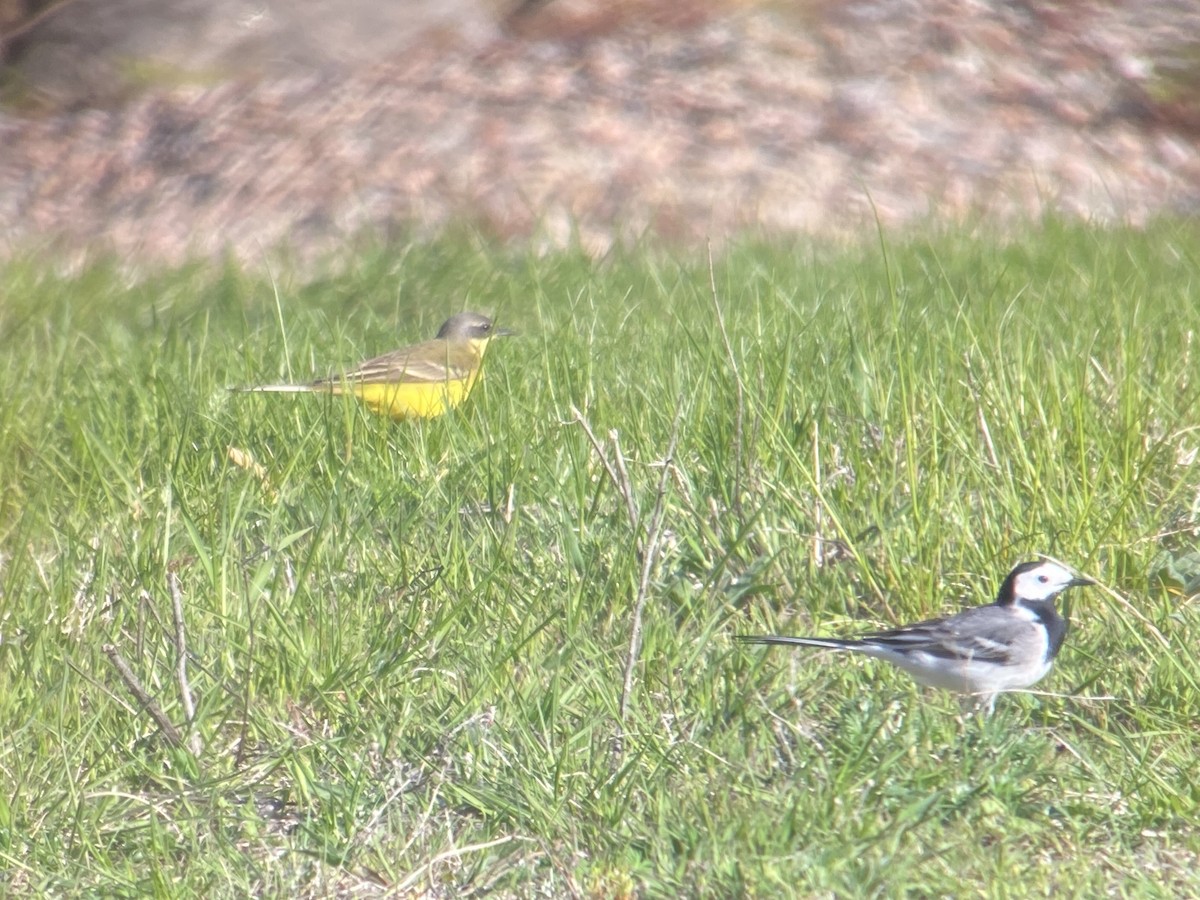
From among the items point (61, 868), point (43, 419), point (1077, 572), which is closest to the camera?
point (61, 868)

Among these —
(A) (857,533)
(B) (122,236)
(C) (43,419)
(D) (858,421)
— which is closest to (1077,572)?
(A) (857,533)

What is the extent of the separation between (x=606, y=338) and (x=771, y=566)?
7.95 feet

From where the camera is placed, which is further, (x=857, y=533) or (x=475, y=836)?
(x=857, y=533)

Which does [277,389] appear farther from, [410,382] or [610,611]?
[610,611]

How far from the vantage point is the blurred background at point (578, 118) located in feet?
38.5

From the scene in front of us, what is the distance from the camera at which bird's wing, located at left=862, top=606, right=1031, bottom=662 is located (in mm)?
4121

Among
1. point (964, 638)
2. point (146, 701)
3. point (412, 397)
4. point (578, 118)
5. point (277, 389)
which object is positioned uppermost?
point (146, 701)

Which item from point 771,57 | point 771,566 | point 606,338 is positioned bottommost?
point 771,57

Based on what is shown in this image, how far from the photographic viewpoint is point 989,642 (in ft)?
13.6

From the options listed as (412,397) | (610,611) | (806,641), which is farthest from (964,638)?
(412,397)

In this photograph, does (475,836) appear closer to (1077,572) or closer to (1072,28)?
(1077,572)

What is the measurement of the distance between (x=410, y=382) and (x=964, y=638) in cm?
295

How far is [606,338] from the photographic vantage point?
276 inches

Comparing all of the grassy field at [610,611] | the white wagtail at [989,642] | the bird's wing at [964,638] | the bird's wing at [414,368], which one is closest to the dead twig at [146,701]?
the grassy field at [610,611]
